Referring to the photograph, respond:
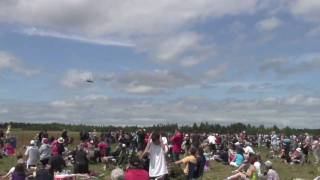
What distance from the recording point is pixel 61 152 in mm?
25797

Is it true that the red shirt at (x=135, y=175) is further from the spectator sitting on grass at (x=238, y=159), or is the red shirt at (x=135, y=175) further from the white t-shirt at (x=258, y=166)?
the spectator sitting on grass at (x=238, y=159)

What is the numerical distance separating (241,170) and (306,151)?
14755mm

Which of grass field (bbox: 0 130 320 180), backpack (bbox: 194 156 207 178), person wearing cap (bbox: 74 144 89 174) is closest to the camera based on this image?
backpack (bbox: 194 156 207 178)

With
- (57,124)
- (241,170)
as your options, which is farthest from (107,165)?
(57,124)

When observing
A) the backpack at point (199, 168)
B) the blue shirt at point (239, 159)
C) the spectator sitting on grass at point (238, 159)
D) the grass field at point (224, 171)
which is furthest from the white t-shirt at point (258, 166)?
the blue shirt at point (239, 159)

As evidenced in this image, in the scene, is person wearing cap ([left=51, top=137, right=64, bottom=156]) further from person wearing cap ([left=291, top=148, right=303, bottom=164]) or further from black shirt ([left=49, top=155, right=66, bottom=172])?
person wearing cap ([left=291, top=148, right=303, bottom=164])

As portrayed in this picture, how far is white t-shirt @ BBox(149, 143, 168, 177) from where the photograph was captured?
53.6ft

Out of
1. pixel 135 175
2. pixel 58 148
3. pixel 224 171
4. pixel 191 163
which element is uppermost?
pixel 58 148

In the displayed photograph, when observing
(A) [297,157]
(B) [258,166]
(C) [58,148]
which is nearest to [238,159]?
(B) [258,166]

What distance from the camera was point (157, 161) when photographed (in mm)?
16391

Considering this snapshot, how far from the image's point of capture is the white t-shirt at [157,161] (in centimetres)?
1633

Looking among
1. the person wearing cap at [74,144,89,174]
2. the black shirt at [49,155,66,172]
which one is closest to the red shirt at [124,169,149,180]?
the black shirt at [49,155,66,172]

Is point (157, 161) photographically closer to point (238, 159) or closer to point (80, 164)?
point (80, 164)

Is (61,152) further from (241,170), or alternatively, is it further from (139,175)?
(139,175)
